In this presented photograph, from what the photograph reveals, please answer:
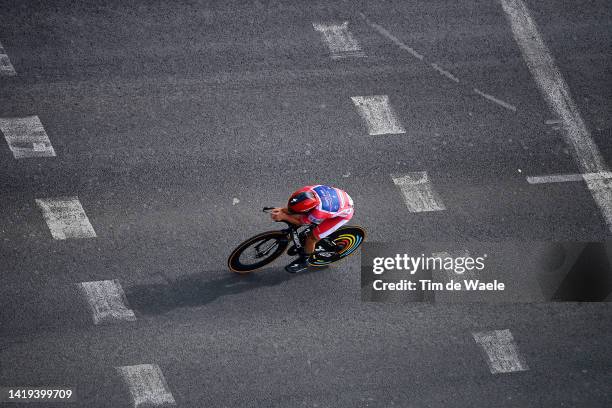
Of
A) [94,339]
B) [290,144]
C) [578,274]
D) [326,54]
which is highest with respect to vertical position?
[326,54]

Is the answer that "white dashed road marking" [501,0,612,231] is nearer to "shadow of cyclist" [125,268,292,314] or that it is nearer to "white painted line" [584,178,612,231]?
"white painted line" [584,178,612,231]

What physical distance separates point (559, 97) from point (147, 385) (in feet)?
26.0

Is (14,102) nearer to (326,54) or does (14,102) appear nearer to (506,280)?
(326,54)

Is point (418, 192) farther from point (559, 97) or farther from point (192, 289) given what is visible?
point (192, 289)

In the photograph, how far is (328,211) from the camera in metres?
10.3

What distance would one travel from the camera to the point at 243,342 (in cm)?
1093

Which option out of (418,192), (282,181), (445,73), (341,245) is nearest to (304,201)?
(341,245)

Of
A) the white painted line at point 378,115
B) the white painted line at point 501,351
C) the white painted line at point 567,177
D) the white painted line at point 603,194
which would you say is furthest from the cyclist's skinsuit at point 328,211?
the white painted line at point 603,194

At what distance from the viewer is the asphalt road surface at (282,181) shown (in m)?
10.8

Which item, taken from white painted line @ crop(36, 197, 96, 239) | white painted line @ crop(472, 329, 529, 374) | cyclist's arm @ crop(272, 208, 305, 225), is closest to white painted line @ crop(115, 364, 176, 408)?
white painted line @ crop(36, 197, 96, 239)

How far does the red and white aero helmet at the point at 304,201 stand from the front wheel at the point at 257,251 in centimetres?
87

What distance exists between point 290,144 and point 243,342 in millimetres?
3226

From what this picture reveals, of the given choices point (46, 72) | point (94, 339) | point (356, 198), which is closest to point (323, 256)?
point (356, 198)

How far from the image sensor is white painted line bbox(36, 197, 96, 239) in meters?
11.5
